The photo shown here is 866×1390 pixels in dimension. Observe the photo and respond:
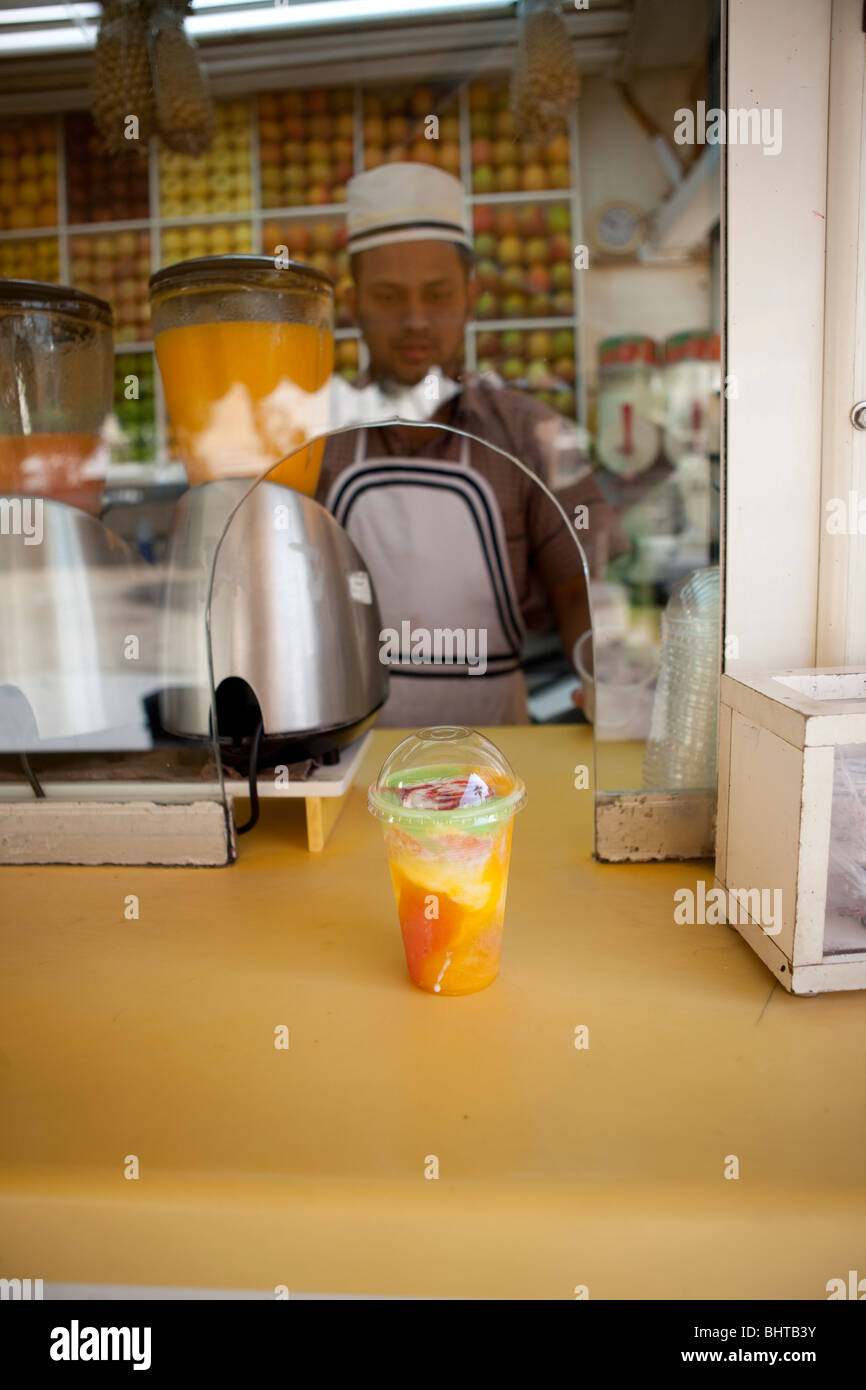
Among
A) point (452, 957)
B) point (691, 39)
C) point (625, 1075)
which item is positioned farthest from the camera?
point (691, 39)

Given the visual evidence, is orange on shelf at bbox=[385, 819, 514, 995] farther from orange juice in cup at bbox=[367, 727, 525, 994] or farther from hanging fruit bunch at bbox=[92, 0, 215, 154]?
hanging fruit bunch at bbox=[92, 0, 215, 154]

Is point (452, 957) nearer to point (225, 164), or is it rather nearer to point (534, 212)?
point (225, 164)

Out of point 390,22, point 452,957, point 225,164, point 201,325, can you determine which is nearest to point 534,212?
point 390,22

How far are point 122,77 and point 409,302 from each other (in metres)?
0.48

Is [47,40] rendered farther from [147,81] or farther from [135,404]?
[135,404]

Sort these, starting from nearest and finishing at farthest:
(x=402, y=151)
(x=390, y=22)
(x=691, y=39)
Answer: (x=691, y=39) < (x=390, y=22) < (x=402, y=151)

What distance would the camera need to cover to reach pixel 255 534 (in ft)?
3.52

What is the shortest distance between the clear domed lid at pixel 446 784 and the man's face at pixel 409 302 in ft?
2.37

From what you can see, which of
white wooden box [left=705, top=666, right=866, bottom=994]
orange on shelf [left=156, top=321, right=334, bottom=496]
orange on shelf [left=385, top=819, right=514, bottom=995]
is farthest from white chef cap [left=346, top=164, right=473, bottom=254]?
orange on shelf [left=385, top=819, right=514, bottom=995]

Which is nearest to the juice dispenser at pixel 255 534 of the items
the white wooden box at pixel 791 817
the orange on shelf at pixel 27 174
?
the orange on shelf at pixel 27 174

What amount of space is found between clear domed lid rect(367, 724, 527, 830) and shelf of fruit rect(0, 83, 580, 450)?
659 mm

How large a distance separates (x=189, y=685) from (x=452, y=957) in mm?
504

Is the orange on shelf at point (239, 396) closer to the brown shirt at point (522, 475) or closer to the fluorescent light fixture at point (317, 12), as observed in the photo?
the brown shirt at point (522, 475)

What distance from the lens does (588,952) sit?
2.87 ft
